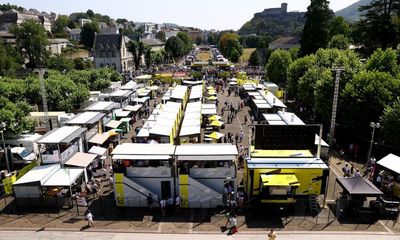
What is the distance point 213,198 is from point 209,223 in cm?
184

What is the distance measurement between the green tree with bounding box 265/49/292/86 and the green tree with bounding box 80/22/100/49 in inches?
3487

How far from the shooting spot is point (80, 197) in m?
20.3

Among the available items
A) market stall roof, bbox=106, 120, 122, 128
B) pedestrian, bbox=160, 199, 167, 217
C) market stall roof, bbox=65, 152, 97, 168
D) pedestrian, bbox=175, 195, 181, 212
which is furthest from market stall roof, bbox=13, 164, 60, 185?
market stall roof, bbox=106, 120, 122, 128

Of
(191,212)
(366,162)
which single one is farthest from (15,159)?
(366,162)

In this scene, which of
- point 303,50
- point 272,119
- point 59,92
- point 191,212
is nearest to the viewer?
point 191,212

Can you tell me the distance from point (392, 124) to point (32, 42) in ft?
259

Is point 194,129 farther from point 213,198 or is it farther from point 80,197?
point 80,197

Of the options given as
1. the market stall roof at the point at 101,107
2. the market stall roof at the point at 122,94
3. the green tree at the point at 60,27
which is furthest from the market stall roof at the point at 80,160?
the green tree at the point at 60,27

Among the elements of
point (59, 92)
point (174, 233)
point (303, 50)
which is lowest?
point (174, 233)

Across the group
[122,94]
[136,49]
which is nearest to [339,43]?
[122,94]

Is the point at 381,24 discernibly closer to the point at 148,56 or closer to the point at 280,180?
the point at 280,180

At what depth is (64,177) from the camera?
68.1 feet

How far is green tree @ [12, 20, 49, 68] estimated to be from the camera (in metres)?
77.4

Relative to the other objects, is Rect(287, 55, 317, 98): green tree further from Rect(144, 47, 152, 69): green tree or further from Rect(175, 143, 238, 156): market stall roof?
Rect(144, 47, 152, 69): green tree
